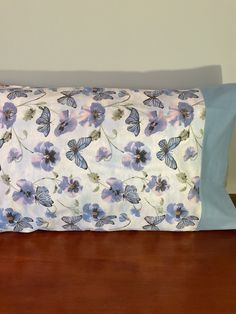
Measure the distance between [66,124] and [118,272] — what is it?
0.33 metres

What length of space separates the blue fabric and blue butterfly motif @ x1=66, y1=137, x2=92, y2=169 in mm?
254

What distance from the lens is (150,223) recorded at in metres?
1.13

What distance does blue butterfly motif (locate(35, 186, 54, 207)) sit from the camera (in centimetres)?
109

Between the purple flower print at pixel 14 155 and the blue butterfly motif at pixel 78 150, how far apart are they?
10cm

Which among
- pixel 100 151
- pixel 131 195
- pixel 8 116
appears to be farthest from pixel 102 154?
pixel 8 116

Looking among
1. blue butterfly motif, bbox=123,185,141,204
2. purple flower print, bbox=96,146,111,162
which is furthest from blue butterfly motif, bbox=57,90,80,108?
blue butterfly motif, bbox=123,185,141,204

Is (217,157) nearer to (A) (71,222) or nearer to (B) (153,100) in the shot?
(B) (153,100)

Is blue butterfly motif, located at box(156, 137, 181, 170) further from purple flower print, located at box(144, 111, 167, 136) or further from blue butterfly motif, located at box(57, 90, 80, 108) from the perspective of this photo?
blue butterfly motif, located at box(57, 90, 80, 108)

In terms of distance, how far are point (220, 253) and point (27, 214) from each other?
43 centimetres
